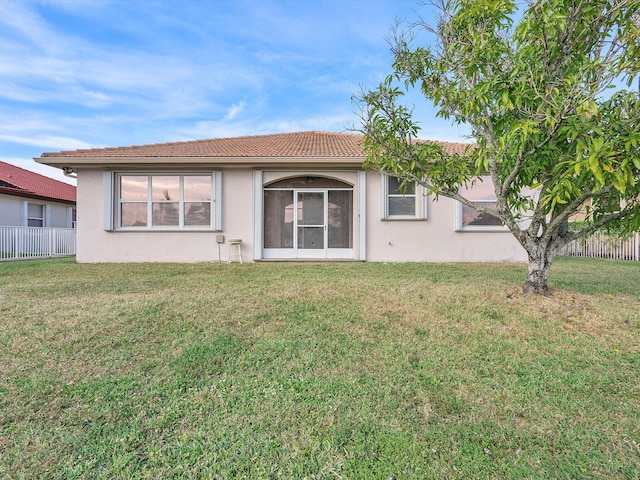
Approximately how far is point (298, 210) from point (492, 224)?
6.12 meters

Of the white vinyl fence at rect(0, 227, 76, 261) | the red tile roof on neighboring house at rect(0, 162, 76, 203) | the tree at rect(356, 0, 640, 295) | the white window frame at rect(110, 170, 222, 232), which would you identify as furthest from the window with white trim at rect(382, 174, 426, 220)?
the red tile roof on neighboring house at rect(0, 162, 76, 203)

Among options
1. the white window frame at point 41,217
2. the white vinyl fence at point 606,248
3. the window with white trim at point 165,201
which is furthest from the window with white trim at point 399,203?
the white window frame at point 41,217

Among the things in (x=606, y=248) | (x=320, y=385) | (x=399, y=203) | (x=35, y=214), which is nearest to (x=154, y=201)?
(x=399, y=203)

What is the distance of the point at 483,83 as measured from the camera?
3.69 m

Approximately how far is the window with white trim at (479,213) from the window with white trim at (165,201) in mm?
7777

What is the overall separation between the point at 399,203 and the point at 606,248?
892 cm

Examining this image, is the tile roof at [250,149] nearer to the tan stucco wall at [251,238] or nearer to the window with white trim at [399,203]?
the tan stucco wall at [251,238]

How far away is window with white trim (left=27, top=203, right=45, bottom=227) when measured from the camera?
59.0 ft

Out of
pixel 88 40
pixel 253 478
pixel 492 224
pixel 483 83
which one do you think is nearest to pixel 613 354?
pixel 483 83

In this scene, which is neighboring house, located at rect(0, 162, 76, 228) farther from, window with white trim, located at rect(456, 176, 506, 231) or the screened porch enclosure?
window with white trim, located at rect(456, 176, 506, 231)

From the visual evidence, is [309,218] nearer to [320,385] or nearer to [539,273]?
[539,273]

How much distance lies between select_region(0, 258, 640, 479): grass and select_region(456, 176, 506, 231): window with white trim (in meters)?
4.91

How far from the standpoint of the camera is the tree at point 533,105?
3.17m

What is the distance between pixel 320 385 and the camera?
2609 mm
